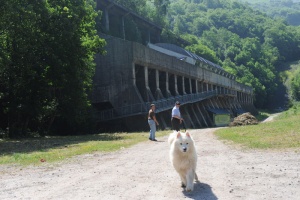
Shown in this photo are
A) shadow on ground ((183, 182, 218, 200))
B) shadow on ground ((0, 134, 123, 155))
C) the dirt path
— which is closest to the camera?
shadow on ground ((183, 182, 218, 200))

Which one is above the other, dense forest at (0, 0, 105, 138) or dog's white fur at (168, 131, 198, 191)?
dense forest at (0, 0, 105, 138)

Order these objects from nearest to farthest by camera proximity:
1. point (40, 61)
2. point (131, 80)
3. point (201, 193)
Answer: point (201, 193), point (40, 61), point (131, 80)

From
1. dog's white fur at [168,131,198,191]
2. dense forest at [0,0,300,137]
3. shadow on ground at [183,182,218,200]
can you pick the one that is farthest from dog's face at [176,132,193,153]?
dense forest at [0,0,300,137]

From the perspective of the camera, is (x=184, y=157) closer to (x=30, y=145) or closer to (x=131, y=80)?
(x=30, y=145)

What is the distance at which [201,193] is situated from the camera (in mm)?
7781

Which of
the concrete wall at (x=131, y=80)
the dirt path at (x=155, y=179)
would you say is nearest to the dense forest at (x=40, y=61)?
the concrete wall at (x=131, y=80)

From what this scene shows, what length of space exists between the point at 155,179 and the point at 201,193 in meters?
1.88

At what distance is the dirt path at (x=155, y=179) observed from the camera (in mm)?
7781

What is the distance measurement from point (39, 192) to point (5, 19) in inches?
815

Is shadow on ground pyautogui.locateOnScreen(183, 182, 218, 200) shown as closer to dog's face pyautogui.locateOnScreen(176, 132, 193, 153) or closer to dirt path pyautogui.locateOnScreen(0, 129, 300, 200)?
dirt path pyautogui.locateOnScreen(0, 129, 300, 200)

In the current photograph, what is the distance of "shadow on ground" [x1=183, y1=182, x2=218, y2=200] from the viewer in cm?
742

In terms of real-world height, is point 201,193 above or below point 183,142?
below

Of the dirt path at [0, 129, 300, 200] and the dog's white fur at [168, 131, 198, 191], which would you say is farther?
the dog's white fur at [168, 131, 198, 191]

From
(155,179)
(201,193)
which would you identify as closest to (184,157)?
(201,193)
